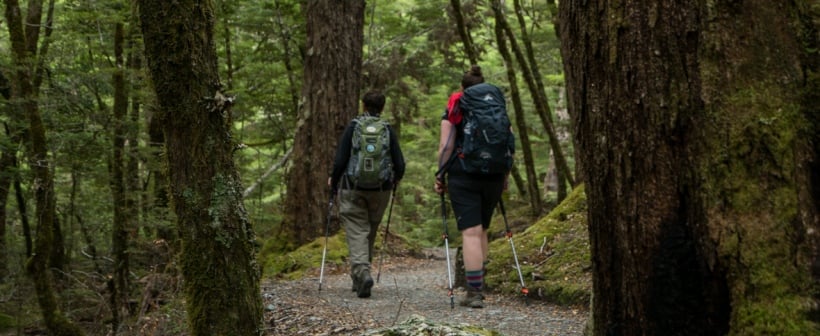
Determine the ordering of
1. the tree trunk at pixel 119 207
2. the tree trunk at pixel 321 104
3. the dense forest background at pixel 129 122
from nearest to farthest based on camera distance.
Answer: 1. the dense forest background at pixel 129 122
2. the tree trunk at pixel 119 207
3. the tree trunk at pixel 321 104

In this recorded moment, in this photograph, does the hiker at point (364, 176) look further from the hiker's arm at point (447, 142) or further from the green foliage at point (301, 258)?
the green foliage at point (301, 258)

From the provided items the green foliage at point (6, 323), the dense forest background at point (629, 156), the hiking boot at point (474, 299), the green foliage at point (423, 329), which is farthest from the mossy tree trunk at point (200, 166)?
the green foliage at point (6, 323)

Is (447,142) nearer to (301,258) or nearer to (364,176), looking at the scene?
(364,176)

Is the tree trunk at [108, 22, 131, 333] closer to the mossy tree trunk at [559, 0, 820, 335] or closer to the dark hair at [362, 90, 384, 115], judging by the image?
the dark hair at [362, 90, 384, 115]

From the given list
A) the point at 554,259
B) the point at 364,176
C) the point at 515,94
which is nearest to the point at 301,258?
the point at 364,176

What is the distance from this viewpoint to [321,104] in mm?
9977

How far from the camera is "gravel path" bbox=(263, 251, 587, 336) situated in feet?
17.6

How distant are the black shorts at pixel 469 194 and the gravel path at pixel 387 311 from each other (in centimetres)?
83

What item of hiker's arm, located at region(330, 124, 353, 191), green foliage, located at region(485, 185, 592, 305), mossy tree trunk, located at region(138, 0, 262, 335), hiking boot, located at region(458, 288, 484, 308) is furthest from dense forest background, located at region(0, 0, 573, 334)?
green foliage, located at region(485, 185, 592, 305)

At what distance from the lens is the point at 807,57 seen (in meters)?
2.19

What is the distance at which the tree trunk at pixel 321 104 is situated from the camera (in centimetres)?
998

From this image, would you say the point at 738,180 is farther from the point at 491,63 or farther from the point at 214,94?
the point at 491,63

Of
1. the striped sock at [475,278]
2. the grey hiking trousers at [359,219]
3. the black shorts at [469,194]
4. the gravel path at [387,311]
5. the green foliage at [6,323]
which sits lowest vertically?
the green foliage at [6,323]

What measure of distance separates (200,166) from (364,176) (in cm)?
296
